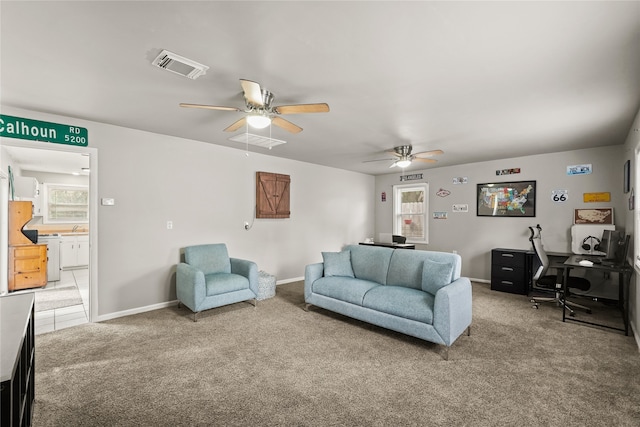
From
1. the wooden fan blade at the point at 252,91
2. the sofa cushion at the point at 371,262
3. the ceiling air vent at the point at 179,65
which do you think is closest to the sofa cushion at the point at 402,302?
the sofa cushion at the point at 371,262

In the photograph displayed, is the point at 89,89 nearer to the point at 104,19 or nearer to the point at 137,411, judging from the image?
the point at 104,19

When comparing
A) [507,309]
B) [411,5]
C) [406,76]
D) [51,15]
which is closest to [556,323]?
[507,309]

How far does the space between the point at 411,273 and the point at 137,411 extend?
2.94 meters

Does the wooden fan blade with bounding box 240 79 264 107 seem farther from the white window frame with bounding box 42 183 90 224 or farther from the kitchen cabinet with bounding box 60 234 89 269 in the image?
the white window frame with bounding box 42 183 90 224

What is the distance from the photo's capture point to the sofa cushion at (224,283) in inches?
154

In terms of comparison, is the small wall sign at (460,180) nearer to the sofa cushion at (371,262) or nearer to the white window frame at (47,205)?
the sofa cushion at (371,262)

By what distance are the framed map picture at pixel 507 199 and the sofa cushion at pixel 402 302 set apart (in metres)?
3.52

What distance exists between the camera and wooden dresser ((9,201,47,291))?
17.4ft

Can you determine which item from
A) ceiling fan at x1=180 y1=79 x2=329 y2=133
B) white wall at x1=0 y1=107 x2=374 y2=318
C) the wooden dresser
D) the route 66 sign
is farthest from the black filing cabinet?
the wooden dresser

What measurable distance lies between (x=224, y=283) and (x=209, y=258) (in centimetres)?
66

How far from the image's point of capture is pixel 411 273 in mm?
3688

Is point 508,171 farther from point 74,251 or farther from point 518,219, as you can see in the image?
point 74,251

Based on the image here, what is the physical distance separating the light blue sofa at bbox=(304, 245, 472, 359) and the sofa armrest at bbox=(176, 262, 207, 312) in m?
1.38

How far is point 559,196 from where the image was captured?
208 inches
